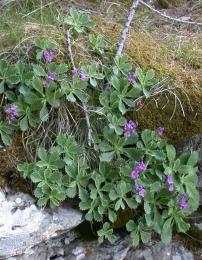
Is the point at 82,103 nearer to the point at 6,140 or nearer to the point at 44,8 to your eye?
the point at 6,140

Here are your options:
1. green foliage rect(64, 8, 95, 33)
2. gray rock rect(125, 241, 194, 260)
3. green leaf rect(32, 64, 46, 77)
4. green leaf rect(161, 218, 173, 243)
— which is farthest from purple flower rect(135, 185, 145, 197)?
green foliage rect(64, 8, 95, 33)

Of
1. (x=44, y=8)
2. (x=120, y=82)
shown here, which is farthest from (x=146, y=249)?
(x=44, y=8)

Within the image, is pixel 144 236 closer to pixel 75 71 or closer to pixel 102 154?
pixel 102 154

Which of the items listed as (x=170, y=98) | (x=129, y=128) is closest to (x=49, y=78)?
(x=129, y=128)

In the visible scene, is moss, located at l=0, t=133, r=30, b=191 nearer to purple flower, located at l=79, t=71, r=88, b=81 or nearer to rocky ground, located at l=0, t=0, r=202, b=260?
rocky ground, located at l=0, t=0, r=202, b=260

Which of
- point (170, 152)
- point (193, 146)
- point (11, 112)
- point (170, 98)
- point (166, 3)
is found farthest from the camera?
point (166, 3)

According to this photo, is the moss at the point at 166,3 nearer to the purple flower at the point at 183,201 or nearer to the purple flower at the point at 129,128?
the purple flower at the point at 129,128

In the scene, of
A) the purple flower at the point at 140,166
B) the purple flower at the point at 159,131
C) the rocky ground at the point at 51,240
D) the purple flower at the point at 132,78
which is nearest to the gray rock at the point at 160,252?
the rocky ground at the point at 51,240
